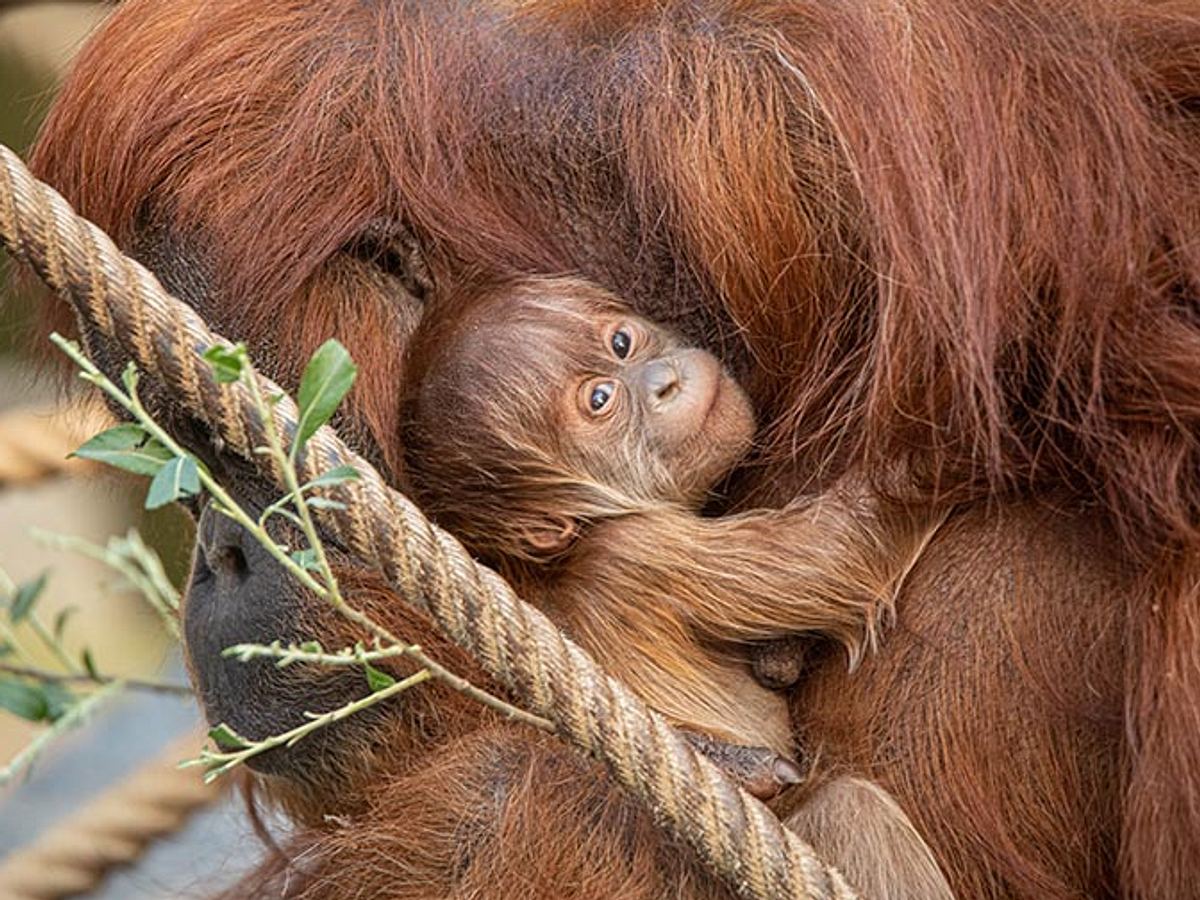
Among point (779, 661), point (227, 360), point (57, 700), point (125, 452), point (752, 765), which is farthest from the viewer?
point (57, 700)

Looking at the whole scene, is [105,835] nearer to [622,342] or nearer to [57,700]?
[57,700]

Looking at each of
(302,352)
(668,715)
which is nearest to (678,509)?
(668,715)

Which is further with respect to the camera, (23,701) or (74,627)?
(74,627)

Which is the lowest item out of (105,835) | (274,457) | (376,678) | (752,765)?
(105,835)

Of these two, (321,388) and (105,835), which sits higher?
(321,388)

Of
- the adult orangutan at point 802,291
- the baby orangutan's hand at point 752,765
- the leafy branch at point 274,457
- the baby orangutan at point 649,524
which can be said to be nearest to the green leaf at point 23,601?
the adult orangutan at point 802,291

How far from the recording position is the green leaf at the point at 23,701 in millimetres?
2303

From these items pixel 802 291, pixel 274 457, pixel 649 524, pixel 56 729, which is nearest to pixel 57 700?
pixel 56 729

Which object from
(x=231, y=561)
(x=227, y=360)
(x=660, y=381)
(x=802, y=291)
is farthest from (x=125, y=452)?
(x=802, y=291)

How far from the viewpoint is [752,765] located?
2.11 m

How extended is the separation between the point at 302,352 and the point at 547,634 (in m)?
0.61

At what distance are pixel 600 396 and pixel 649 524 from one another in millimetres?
164

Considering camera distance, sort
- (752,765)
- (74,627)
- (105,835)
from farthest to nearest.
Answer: (74,627) → (105,835) → (752,765)

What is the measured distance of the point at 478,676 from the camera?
222cm
